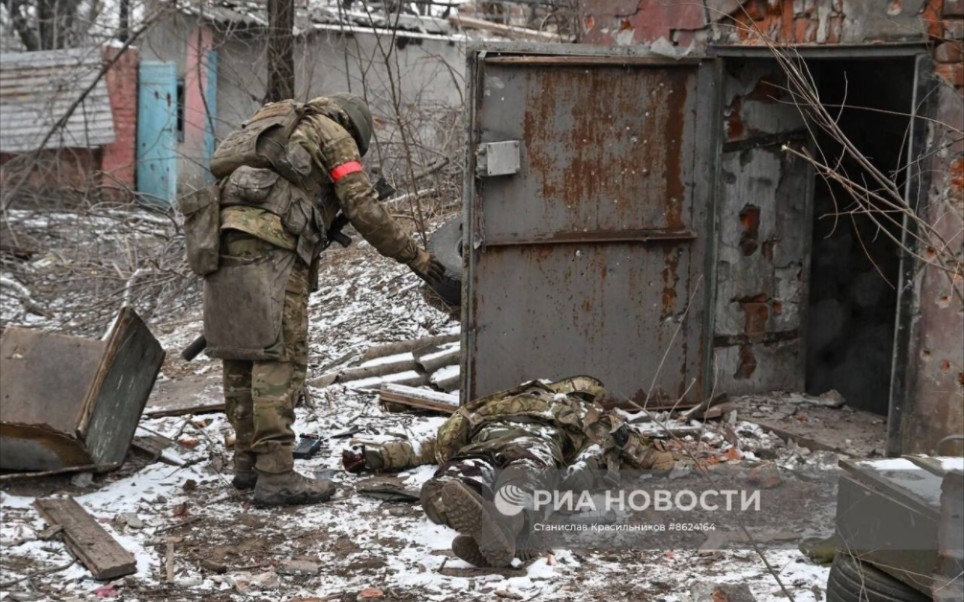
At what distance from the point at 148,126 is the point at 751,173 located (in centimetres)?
1256

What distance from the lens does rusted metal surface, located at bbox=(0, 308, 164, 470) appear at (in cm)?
521

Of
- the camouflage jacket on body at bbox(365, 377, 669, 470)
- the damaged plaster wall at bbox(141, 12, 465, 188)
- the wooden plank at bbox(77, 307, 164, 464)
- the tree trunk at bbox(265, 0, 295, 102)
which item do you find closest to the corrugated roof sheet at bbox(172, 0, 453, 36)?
the damaged plaster wall at bbox(141, 12, 465, 188)

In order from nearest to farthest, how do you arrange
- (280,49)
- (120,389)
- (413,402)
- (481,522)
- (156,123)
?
(481,522), (120,389), (413,402), (280,49), (156,123)

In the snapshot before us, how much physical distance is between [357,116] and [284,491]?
5.79 ft

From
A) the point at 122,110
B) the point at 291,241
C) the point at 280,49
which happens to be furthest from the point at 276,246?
the point at 122,110

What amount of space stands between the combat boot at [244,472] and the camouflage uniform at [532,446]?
0.54 m

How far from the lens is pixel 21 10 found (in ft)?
64.6

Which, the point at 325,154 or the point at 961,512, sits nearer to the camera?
the point at 961,512

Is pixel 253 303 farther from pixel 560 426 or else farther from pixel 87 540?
pixel 560 426

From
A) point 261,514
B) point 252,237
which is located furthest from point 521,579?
point 252,237

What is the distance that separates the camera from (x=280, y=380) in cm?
512

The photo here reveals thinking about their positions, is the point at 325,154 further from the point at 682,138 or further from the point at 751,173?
the point at 751,173

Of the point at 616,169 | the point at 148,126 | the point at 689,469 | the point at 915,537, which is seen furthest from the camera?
the point at 148,126

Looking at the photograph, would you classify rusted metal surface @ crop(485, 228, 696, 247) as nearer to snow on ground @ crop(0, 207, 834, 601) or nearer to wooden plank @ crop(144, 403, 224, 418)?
snow on ground @ crop(0, 207, 834, 601)
